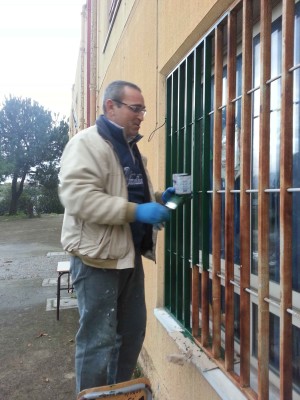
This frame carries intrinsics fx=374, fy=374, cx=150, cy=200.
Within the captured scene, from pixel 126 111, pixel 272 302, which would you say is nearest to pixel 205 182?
pixel 126 111

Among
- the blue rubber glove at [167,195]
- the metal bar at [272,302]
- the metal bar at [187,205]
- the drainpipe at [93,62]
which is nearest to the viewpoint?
the metal bar at [272,302]

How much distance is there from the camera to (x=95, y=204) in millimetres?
1822

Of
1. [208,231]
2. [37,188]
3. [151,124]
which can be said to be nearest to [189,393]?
[208,231]

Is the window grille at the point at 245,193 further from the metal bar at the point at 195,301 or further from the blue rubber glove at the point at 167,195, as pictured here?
the blue rubber glove at the point at 167,195

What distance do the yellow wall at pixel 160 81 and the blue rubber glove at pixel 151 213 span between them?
1.00 metres

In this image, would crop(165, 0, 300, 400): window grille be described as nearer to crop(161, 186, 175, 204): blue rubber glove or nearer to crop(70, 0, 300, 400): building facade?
crop(70, 0, 300, 400): building facade

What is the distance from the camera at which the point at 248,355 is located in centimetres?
184

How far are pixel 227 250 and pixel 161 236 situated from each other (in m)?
1.14

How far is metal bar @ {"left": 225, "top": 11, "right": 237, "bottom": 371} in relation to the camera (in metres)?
1.94

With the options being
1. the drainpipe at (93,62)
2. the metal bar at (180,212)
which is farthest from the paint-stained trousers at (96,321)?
the drainpipe at (93,62)

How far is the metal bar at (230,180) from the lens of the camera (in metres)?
1.94

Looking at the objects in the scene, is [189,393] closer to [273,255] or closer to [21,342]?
[273,255]

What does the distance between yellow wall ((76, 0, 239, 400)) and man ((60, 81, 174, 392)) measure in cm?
58

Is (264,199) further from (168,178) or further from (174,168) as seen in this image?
(168,178)
